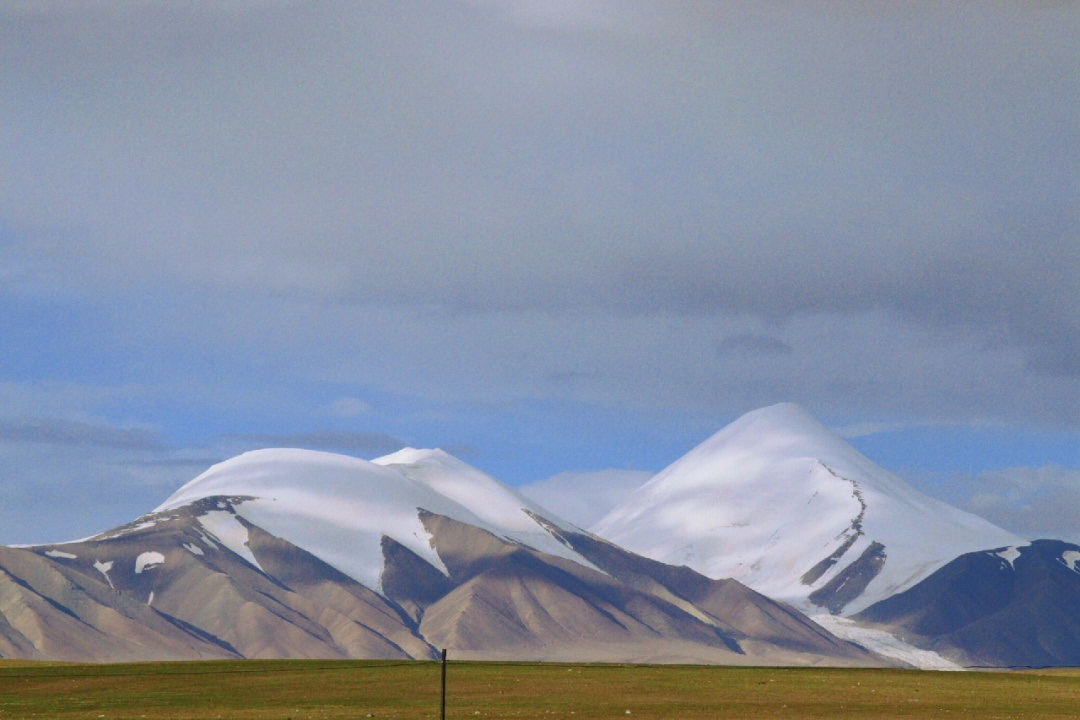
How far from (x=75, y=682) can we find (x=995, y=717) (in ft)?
226

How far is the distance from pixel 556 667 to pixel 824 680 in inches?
1303

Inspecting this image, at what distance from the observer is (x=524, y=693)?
104812 mm

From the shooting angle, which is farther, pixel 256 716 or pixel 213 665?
pixel 213 665

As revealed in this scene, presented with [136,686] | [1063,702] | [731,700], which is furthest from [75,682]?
[1063,702]

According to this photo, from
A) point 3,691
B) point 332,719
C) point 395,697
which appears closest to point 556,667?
point 395,697

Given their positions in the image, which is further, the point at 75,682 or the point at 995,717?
the point at 75,682

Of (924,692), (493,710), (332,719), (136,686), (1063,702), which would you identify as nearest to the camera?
(332,719)

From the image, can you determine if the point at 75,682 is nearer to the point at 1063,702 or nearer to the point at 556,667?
the point at 556,667

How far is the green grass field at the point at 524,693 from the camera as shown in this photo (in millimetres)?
87938

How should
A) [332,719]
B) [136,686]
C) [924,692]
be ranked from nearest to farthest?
[332,719] < [924,692] < [136,686]

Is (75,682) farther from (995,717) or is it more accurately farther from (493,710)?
(995,717)

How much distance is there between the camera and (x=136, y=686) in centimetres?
11269

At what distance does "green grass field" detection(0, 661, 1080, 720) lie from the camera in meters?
87.9

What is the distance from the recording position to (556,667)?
144 metres
